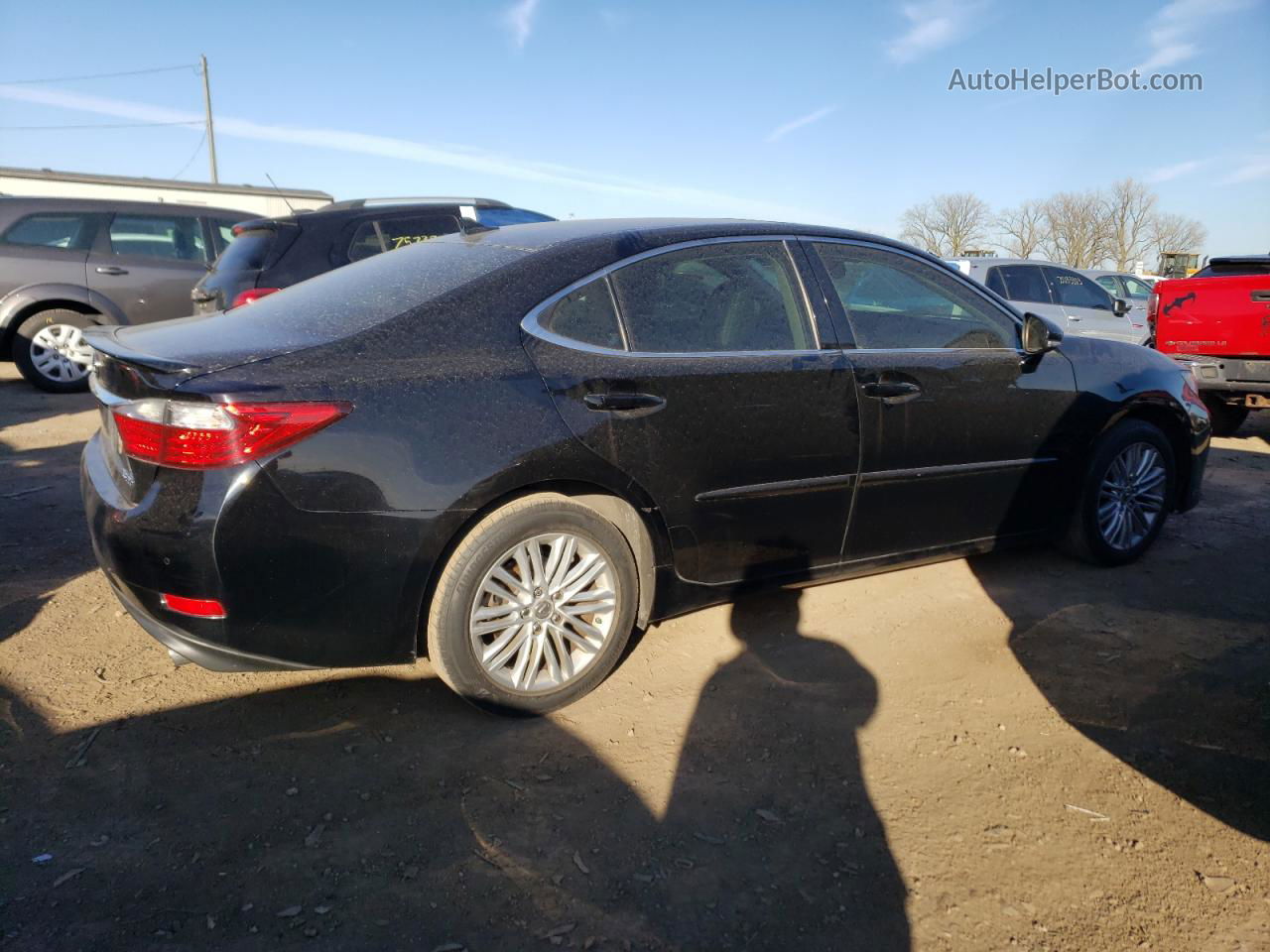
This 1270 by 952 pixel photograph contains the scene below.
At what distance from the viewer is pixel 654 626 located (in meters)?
3.82

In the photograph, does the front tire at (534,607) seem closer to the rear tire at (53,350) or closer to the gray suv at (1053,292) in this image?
the rear tire at (53,350)

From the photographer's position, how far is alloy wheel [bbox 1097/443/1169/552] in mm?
4457

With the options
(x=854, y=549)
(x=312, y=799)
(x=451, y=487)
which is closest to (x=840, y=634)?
(x=854, y=549)

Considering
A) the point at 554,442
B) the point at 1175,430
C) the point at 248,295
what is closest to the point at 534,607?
the point at 554,442

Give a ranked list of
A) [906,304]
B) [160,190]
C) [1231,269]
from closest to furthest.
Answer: [906,304]
[1231,269]
[160,190]

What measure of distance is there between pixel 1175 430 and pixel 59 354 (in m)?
9.57

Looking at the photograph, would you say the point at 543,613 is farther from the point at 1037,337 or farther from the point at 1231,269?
the point at 1231,269

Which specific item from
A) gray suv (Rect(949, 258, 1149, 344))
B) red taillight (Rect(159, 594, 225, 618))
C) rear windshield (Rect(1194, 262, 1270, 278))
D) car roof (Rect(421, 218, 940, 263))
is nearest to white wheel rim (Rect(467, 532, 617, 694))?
red taillight (Rect(159, 594, 225, 618))

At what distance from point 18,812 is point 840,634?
9.39 feet

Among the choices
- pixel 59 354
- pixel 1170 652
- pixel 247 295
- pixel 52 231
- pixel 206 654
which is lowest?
pixel 1170 652

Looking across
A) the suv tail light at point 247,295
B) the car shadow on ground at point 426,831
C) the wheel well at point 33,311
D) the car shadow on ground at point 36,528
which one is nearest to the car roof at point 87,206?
the wheel well at point 33,311

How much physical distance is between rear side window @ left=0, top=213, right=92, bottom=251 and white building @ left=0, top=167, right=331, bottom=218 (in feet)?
51.9

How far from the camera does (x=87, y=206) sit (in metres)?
9.03

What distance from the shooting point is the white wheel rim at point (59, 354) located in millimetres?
8797
